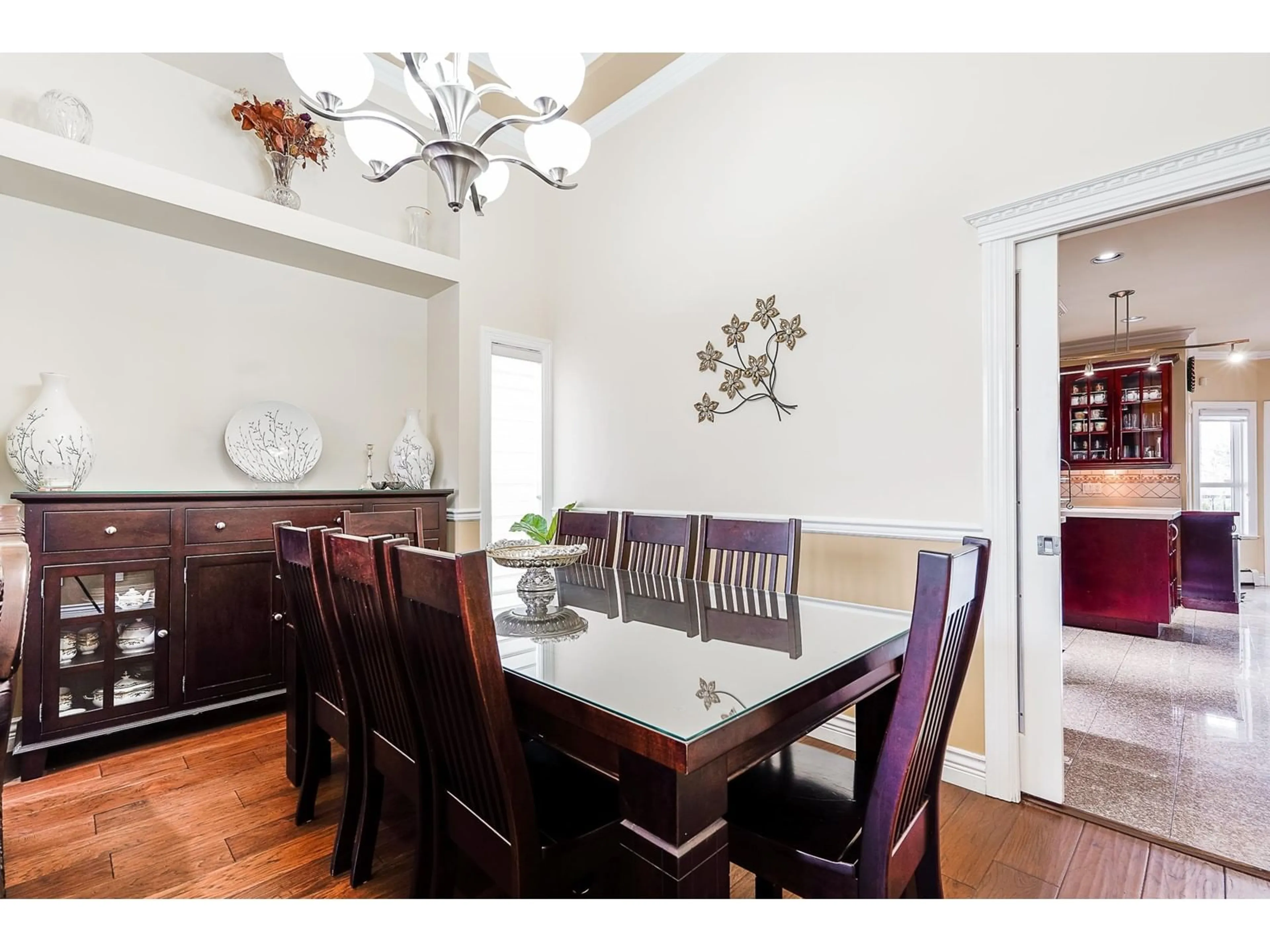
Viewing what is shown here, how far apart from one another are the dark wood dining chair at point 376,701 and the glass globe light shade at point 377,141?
1287 mm

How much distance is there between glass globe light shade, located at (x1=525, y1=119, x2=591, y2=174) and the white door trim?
1800mm

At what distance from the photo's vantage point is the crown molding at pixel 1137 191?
66.2 inches

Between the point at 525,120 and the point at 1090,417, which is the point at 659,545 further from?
the point at 1090,417

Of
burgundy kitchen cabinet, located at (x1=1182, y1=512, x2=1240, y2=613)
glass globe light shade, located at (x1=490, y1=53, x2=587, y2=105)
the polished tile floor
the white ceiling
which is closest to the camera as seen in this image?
glass globe light shade, located at (x1=490, y1=53, x2=587, y2=105)

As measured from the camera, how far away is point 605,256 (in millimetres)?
3650

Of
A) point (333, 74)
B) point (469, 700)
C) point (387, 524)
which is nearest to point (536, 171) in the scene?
point (333, 74)

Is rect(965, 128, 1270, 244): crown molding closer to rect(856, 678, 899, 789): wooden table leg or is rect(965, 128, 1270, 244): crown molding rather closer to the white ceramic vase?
rect(856, 678, 899, 789): wooden table leg

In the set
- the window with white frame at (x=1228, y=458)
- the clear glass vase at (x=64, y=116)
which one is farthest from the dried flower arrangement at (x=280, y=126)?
the window with white frame at (x=1228, y=458)

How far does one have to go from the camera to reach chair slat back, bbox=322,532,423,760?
1284 mm

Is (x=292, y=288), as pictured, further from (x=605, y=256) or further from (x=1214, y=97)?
(x=1214, y=97)

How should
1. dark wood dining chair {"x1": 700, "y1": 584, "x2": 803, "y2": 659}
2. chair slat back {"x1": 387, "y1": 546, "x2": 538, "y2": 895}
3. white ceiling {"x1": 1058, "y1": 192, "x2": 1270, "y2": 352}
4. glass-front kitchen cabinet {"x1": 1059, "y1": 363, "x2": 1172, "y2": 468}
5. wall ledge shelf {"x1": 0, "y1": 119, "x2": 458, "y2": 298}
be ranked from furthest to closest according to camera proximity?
glass-front kitchen cabinet {"x1": 1059, "y1": 363, "x2": 1172, "y2": 468}, white ceiling {"x1": 1058, "y1": 192, "x2": 1270, "y2": 352}, wall ledge shelf {"x1": 0, "y1": 119, "x2": 458, "y2": 298}, dark wood dining chair {"x1": 700, "y1": 584, "x2": 803, "y2": 659}, chair slat back {"x1": 387, "y1": 546, "x2": 538, "y2": 895}

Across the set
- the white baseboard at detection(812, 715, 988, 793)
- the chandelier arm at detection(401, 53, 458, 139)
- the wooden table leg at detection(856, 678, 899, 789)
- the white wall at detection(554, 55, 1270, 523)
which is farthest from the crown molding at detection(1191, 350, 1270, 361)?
the chandelier arm at detection(401, 53, 458, 139)

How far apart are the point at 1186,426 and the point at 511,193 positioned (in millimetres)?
7073
